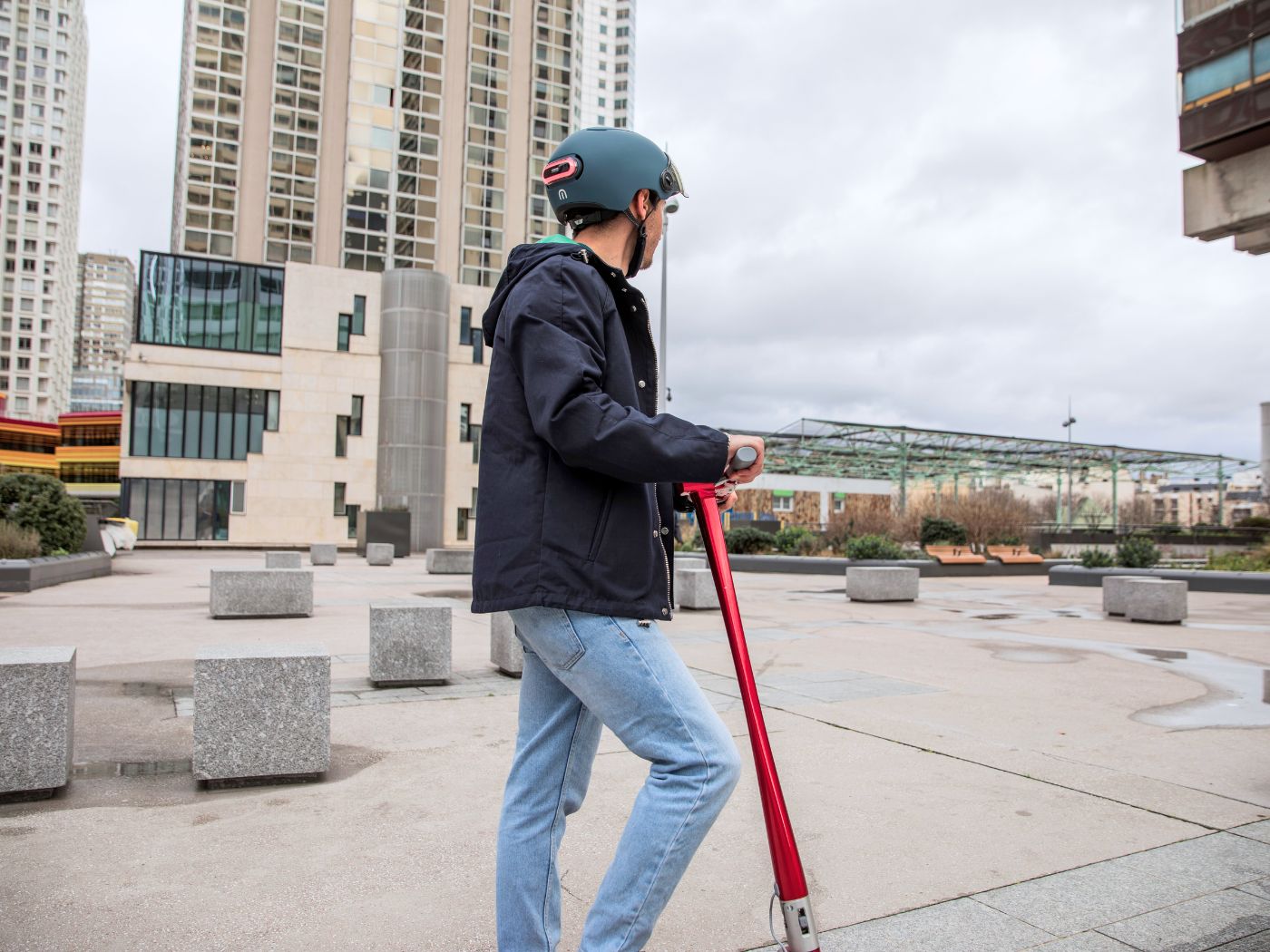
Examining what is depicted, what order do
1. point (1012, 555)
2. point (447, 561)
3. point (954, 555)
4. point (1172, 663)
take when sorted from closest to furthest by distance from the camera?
point (1172, 663), point (447, 561), point (954, 555), point (1012, 555)

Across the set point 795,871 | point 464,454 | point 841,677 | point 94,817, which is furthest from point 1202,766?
point 464,454

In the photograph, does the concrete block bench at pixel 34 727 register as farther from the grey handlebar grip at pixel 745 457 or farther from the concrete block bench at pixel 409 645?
the grey handlebar grip at pixel 745 457

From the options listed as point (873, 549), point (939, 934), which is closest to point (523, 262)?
point (939, 934)

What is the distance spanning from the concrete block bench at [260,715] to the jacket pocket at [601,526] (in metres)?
2.89

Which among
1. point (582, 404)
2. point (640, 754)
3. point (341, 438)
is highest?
point (341, 438)

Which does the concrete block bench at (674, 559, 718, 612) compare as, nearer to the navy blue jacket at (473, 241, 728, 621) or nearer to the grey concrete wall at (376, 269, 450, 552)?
the navy blue jacket at (473, 241, 728, 621)

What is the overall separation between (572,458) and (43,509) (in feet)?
63.8

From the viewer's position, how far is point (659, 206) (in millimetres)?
2262

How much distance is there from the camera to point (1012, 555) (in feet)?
86.0

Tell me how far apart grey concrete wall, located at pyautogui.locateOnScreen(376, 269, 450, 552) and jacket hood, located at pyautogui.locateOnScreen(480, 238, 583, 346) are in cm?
4291

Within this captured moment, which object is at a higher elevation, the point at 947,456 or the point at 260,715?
the point at 947,456

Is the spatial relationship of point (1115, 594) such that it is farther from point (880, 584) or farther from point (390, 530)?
point (390, 530)

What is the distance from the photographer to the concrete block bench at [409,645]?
679 centimetres

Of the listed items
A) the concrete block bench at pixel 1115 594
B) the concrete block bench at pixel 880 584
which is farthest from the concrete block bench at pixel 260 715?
the concrete block bench at pixel 880 584
